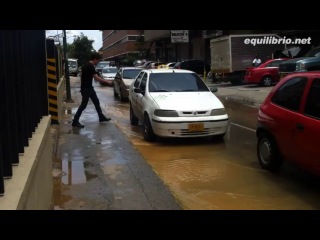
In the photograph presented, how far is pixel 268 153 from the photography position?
636 cm

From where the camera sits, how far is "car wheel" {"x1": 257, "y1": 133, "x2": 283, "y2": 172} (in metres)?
6.21

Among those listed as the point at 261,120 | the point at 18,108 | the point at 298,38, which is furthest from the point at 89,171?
the point at 298,38

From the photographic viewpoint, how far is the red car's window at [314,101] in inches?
206

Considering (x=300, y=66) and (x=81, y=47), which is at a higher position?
(x=81, y=47)

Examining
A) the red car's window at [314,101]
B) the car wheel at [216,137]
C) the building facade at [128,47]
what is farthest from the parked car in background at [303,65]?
the building facade at [128,47]

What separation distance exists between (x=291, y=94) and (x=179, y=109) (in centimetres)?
286

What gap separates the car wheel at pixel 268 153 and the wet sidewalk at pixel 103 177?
1651mm

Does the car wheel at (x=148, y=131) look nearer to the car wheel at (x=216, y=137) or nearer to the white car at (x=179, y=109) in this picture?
the white car at (x=179, y=109)

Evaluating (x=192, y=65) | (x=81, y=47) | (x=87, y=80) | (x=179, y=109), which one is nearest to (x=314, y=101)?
(x=179, y=109)

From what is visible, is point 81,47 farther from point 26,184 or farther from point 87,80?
point 26,184
